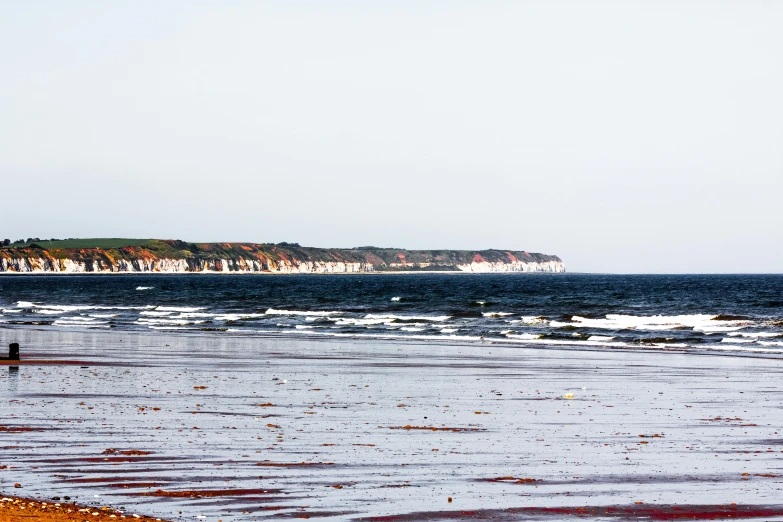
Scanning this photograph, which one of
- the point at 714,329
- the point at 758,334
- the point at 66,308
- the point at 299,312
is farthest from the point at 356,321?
the point at 66,308

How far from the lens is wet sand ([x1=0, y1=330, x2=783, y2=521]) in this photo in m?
11.1

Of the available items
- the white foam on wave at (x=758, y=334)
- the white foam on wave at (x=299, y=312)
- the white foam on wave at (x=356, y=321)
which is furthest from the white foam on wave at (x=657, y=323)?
the white foam on wave at (x=299, y=312)

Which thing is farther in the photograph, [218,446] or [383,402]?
[383,402]

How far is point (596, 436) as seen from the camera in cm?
1625

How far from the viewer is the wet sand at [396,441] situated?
36.5ft

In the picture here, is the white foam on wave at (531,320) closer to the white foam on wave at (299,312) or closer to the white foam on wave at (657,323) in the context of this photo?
the white foam on wave at (657,323)

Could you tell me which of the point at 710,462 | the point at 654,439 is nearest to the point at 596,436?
the point at 654,439

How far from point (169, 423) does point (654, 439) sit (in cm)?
790

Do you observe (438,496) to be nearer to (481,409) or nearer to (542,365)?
(481,409)

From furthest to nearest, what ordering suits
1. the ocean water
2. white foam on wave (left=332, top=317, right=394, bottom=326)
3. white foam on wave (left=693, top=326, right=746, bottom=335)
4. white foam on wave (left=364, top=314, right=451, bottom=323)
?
white foam on wave (left=364, top=314, right=451, bottom=323) → white foam on wave (left=332, top=317, right=394, bottom=326) → white foam on wave (left=693, top=326, right=746, bottom=335) → the ocean water

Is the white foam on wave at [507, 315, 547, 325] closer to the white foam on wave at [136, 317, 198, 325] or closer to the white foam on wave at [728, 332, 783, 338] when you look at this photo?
the white foam on wave at [728, 332, 783, 338]

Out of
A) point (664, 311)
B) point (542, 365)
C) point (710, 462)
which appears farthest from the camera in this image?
point (664, 311)

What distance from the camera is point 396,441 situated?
15445 millimetres

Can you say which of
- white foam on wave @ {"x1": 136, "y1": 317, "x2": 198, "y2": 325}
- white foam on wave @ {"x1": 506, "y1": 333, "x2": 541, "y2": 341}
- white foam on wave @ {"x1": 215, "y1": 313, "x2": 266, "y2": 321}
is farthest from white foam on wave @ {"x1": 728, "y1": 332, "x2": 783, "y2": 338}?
white foam on wave @ {"x1": 136, "y1": 317, "x2": 198, "y2": 325}
